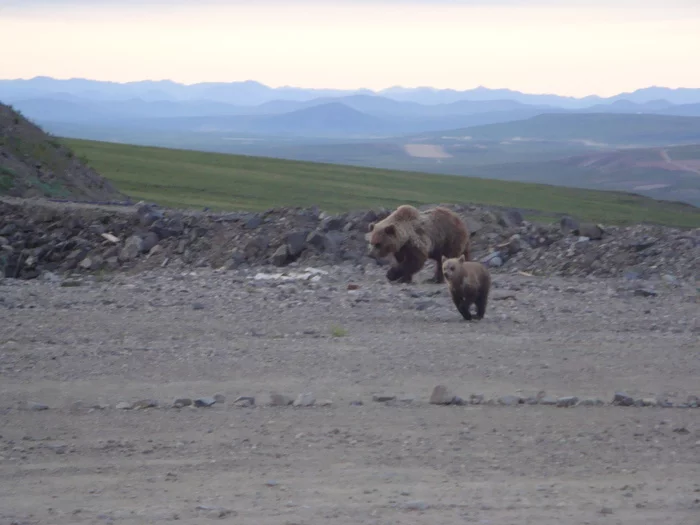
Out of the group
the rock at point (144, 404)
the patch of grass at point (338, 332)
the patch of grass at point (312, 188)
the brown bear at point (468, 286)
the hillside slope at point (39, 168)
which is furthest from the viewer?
the patch of grass at point (312, 188)

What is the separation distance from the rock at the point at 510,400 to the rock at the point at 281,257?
981cm

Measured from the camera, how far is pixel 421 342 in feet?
34.7

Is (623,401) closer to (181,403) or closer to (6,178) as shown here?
(181,403)

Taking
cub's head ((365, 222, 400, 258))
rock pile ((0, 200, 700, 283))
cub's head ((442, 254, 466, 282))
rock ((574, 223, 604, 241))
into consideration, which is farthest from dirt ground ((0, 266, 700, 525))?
rock ((574, 223, 604, 241))

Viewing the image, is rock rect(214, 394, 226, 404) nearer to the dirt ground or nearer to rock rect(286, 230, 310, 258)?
the dirt ground

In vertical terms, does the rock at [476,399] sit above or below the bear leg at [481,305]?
below

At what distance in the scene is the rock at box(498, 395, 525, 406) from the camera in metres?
8.18

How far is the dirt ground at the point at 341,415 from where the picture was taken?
5992 millimetres

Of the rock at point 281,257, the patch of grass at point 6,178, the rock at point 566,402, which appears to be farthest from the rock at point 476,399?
the patch of grass at point 6,178

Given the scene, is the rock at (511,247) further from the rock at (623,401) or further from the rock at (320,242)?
the rock at (623,401)

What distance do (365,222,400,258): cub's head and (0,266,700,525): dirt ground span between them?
2342 mm

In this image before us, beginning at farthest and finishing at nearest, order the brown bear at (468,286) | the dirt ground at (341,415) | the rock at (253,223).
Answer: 1. the rock at (253,223)
2. the brown bear at (468,286)
3. the dirt ground at (341,415)

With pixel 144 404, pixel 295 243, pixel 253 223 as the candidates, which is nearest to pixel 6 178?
pixel 253 223

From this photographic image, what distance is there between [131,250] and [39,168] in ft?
35.8
